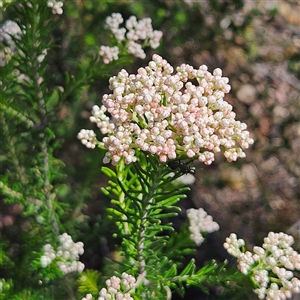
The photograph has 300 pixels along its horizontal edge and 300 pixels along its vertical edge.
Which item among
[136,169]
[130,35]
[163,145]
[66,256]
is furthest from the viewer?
[130,35]

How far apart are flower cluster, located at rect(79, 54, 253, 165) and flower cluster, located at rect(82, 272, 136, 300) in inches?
14.0

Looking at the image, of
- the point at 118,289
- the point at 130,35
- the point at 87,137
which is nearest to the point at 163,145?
the point at 87,137

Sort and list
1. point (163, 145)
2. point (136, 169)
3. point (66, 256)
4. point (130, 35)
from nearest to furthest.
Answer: point (163, 145) < point (136, 169) < point (66, 256) < point (130, 35)

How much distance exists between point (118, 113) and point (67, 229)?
1012 mm

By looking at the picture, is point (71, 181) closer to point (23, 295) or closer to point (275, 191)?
point (23, 295)

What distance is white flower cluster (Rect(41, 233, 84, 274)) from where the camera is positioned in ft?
4.38

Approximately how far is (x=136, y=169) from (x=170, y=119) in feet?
0.58

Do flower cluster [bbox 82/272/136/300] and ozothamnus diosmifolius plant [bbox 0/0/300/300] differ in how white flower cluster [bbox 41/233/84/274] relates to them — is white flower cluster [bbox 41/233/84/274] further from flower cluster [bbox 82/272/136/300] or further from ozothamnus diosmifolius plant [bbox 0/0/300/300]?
flower cluster [bbox 82/272/136/300]

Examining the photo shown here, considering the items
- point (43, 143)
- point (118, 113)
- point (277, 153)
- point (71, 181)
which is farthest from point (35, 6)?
point (277, 153)

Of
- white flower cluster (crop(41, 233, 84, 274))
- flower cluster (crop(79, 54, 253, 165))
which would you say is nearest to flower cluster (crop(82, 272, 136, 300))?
white flower cluster (crop(41, 233, 84, 274))

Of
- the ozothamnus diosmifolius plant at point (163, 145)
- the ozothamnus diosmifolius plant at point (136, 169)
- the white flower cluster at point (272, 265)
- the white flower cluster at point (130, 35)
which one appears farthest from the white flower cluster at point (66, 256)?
the white flower cluster at point (130, 35)

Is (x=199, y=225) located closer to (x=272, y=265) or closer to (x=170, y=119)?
(x=272, y=265)

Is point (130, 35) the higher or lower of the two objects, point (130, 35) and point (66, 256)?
the higher

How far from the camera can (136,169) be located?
103 centimetres
